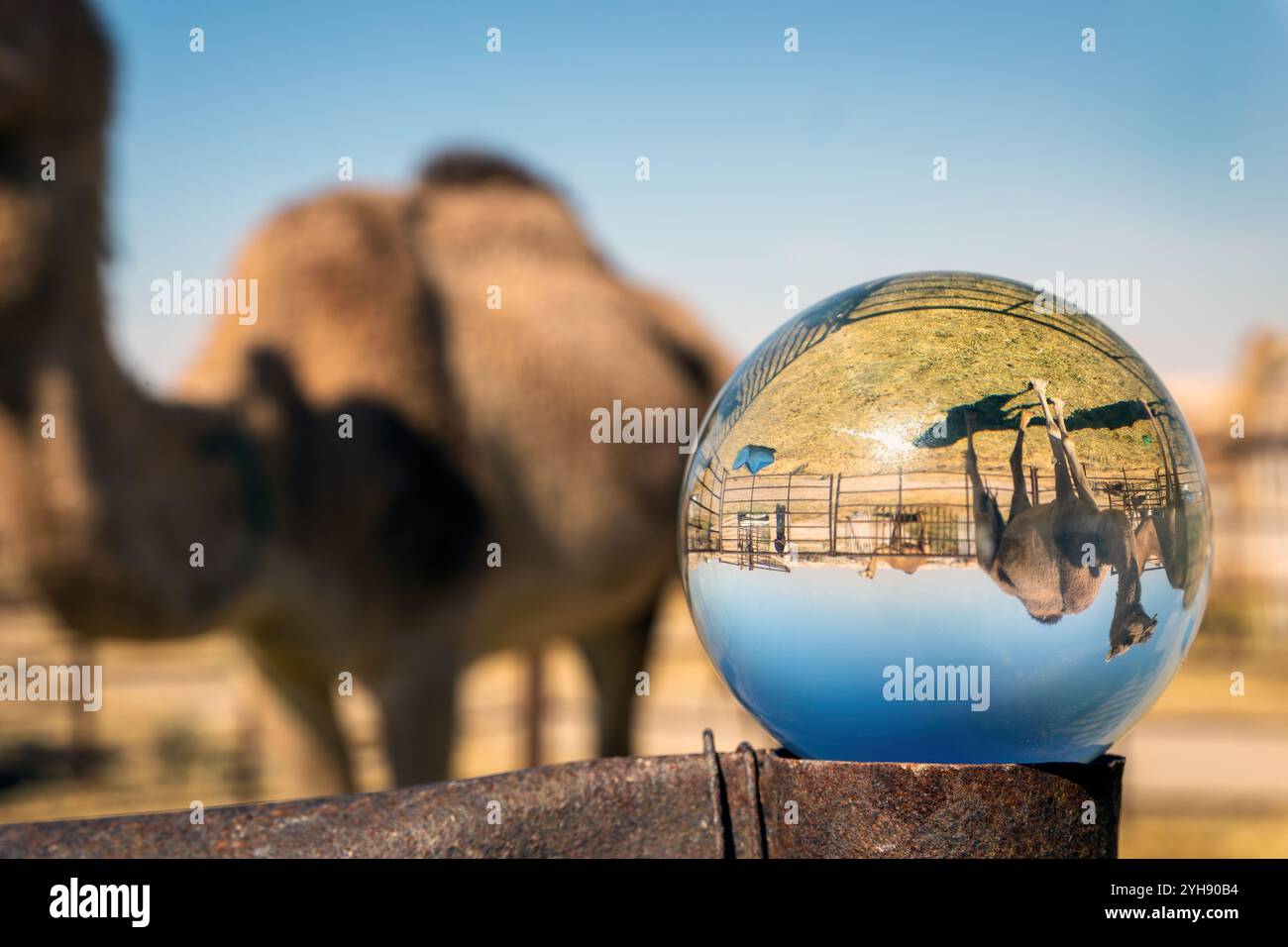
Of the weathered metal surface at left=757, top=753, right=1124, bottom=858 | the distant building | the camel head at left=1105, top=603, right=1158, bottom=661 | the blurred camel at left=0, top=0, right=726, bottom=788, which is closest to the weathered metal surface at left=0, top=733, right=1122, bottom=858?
the weathered metal surface at left=757, top=753, right=1124, bottom=858

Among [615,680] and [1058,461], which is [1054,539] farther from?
[615,680]

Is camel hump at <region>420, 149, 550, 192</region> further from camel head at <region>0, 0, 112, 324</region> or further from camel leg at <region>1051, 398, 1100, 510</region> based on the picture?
camel leg at <region>1051, 398, 1100, 510</region>

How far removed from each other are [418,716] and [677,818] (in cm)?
369

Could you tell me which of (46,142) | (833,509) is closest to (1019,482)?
(833,509)

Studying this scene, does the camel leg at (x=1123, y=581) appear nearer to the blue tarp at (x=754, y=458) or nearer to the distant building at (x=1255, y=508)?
the blue tarp at (x=754, y=458)

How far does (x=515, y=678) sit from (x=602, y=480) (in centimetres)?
674

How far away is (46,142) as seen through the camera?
406 cm

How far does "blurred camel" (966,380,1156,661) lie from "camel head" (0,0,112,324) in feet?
11.4

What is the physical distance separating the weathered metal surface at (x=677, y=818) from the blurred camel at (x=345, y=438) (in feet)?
9.73

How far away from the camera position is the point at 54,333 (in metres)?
4.01

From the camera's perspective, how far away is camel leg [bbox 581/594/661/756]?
23.0 feet

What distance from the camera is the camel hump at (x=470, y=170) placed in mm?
6750

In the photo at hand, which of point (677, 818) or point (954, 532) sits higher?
point (954, 532)

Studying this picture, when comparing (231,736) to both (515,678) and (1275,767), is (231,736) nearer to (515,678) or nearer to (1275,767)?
(515,678)
